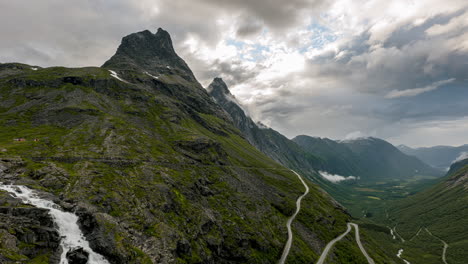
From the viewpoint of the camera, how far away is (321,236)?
120 meters

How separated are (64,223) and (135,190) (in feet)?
88.4

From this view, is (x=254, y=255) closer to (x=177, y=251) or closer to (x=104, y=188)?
(x=177, y=251)

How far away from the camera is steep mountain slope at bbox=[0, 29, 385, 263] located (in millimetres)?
54031

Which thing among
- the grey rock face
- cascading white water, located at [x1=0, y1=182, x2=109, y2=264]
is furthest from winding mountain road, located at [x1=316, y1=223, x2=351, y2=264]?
the grey rock face

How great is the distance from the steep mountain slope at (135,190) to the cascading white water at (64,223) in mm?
1553

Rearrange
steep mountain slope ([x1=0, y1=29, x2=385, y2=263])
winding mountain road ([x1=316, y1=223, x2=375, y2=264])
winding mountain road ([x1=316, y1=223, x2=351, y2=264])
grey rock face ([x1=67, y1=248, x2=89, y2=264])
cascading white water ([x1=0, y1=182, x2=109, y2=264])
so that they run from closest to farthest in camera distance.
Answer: grey rock face ([x1=67, y1=248, x2=89, y2=264]) < cascading white water ([x1=0, y1=182, x2=109, y2=264]) < steep mountain slope ([x1=0, y1=29, x2=385, y2=263]) < winding mountain road ([x1=316, y1=223, x2=351, y2=264]) < winding mountain road ([x1=316, y1=223, x2=375, y2=264])

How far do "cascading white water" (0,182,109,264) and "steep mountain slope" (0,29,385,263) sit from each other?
5.09ft

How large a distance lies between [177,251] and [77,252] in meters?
26.3

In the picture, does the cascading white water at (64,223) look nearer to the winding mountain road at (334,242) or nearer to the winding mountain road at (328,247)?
the winding mountain road at (328,247)

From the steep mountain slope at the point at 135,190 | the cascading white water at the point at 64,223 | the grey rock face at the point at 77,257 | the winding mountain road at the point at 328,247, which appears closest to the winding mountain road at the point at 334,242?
the winding mountain road at the point at 328,247

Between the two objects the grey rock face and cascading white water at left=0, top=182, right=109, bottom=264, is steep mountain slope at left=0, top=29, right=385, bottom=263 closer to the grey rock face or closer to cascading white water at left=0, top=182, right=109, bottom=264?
cascading white water at left=0, top=182, right=109, bottom=264

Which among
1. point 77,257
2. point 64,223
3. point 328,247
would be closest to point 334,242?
point 328,247

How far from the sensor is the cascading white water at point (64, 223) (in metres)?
47.5

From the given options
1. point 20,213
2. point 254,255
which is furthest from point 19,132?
point 254,255
